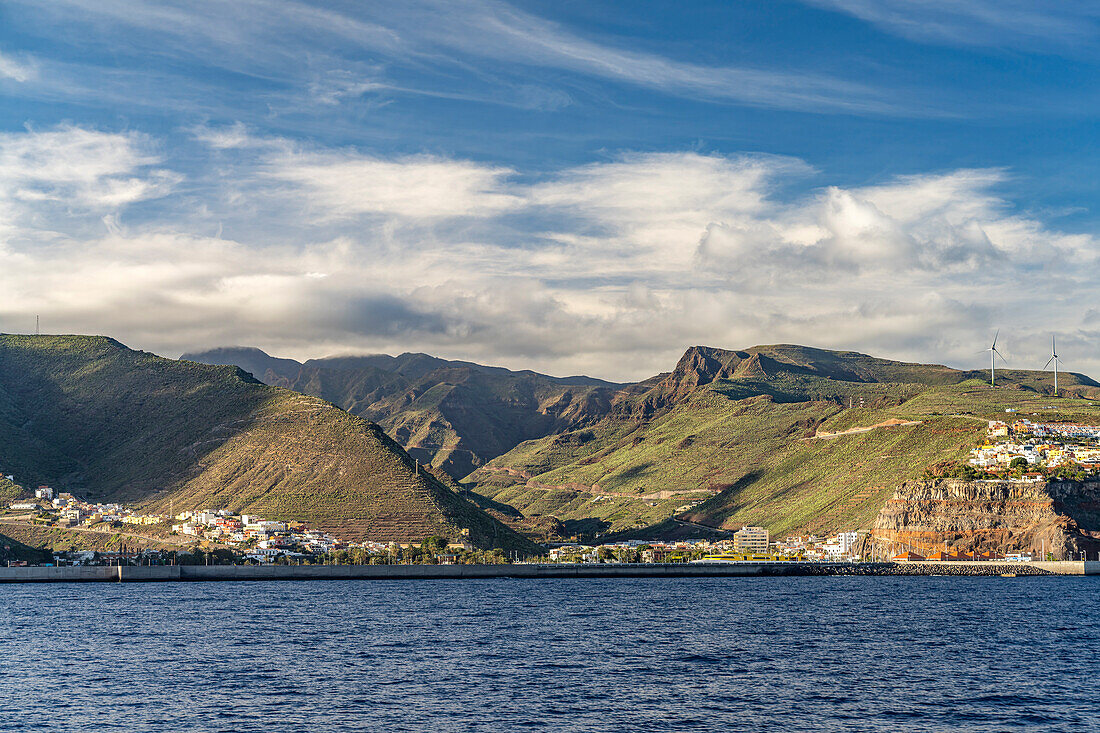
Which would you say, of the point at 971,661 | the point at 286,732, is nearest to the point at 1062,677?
the point at 971,661

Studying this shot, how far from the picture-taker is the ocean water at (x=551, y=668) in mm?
69312

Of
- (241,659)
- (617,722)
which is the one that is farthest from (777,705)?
(241,659)

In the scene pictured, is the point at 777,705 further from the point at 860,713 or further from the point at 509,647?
the point at 509,647

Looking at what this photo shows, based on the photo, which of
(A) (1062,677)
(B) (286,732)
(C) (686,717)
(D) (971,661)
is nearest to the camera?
(B) (286,732)

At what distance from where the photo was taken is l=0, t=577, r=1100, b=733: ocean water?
69312mm

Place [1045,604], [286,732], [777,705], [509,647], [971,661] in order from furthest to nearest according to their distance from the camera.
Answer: [1045,604], [509,647], [971,661], [777,705], [286,732]

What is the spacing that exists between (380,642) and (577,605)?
63540 mm

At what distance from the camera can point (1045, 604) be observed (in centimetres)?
16775

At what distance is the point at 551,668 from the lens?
93000mm

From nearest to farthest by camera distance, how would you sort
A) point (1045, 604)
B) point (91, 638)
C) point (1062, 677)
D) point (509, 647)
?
point (1062, 677)
point (509, 647)
point (91, 638)
point (1045, 604)

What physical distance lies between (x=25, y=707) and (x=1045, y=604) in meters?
151

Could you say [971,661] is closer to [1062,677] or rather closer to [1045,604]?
[1062,677]

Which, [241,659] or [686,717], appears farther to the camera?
A: [241,659]

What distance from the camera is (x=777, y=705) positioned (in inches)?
2921
